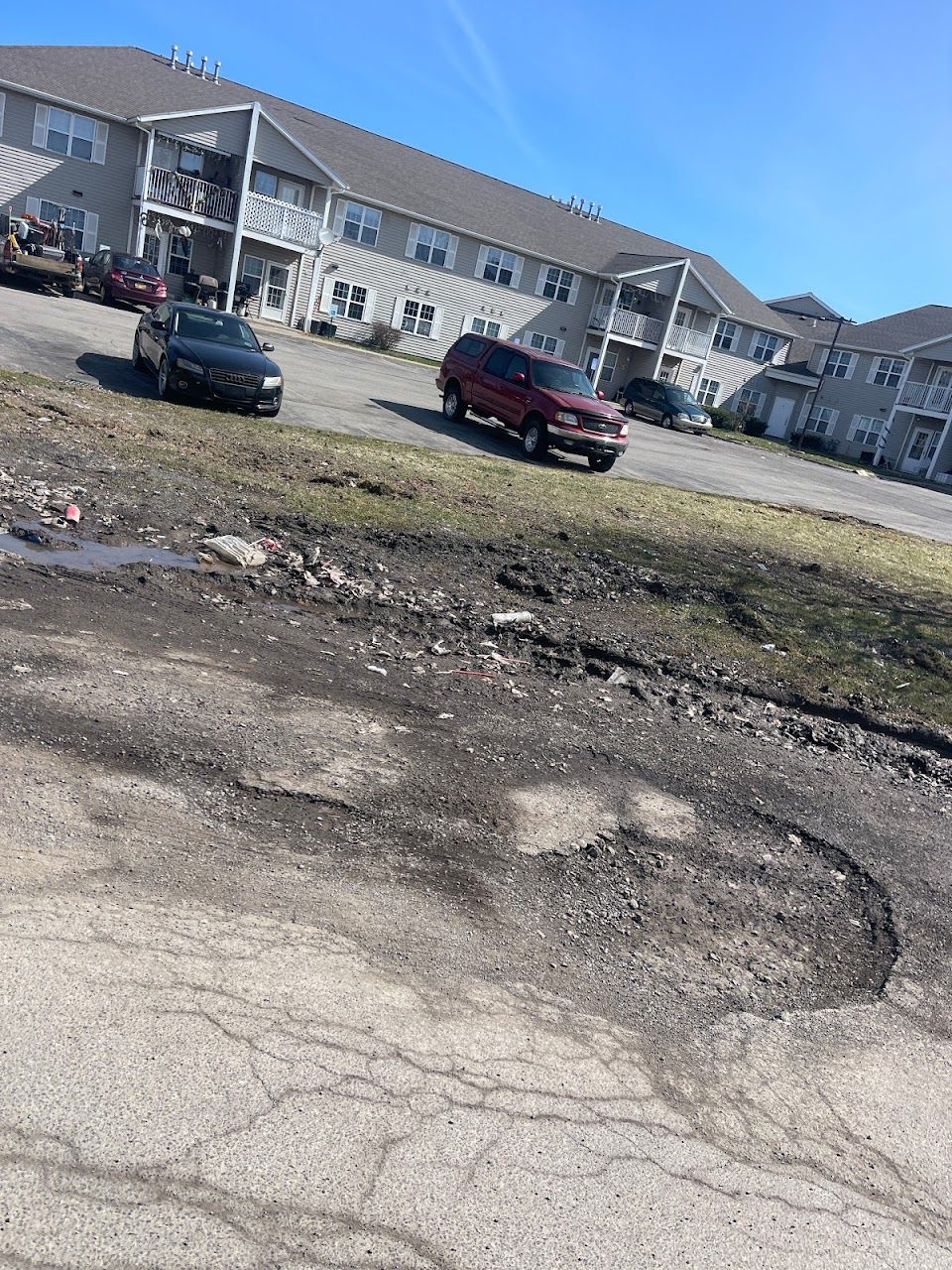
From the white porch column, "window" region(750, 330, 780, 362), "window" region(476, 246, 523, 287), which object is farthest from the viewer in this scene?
"window" region(750, 330, 780, 362)

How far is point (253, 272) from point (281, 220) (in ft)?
8.12

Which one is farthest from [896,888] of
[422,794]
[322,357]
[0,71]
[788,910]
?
[0,71]

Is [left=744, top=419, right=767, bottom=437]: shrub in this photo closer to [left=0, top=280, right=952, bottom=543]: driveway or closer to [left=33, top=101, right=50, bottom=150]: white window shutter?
[left=0, top=280, right=952, bottom=543]: driveway

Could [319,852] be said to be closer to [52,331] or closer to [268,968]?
[268,968]

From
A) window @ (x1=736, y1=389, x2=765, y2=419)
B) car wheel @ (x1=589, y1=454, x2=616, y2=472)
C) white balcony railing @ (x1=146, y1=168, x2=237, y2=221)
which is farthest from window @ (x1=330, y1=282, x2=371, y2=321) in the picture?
car wheel @ (x1=589, y1=454, x2=616, y2=472)

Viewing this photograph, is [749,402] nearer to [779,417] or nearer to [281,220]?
[779,417]

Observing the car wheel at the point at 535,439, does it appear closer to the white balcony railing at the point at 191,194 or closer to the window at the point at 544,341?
the white balcony railing at the point at 191,194

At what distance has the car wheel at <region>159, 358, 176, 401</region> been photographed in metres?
14.6

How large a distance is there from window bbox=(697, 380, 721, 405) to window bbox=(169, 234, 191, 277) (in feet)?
90.3

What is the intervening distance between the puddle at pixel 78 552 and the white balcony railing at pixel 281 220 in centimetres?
Result: 3199

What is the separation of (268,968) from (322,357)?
26.7 m

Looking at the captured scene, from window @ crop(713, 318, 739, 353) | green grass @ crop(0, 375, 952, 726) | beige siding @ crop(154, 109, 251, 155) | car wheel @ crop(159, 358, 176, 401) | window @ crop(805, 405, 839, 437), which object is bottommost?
green grass @ crop(0, 375, 952, 726)

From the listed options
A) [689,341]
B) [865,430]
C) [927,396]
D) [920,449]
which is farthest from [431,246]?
[920,449]

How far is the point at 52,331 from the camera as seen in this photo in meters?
19.1
